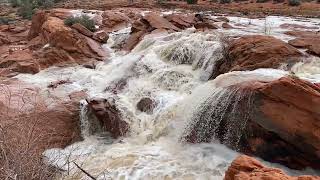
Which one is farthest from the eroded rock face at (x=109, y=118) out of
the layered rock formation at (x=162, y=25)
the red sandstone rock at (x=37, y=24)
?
the red sandstone rock at (x=37, y=24)

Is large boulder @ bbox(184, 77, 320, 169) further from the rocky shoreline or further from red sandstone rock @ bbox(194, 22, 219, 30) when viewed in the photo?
red sandstone rock @ bbox(194, 22, 219, 30)

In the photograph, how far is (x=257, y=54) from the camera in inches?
420

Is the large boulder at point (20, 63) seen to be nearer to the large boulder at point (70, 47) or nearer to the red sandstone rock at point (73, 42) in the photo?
the large boulder at point (70, 47)

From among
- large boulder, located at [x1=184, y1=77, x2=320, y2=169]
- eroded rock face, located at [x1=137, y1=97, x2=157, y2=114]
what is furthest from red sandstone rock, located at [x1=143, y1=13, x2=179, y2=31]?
large boulder, located at [x1=184, y1=77, x2=320, y2=169]

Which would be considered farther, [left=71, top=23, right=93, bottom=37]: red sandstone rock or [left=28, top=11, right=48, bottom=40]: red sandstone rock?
[left=28, top=11, right=48, bottom=40]: red sandstone rock

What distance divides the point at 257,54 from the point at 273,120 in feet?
10.1

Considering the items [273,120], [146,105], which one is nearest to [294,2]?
[146,105]

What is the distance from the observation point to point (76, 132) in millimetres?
10422

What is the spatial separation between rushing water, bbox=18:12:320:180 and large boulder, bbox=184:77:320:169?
0.09m

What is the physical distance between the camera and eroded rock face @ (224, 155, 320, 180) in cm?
487

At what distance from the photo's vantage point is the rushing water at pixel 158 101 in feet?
26.8

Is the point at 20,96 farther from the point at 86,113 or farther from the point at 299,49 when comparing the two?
the point at 299,49

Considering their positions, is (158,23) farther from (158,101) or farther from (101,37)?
(158,101)

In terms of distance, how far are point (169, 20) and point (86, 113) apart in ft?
25.0
